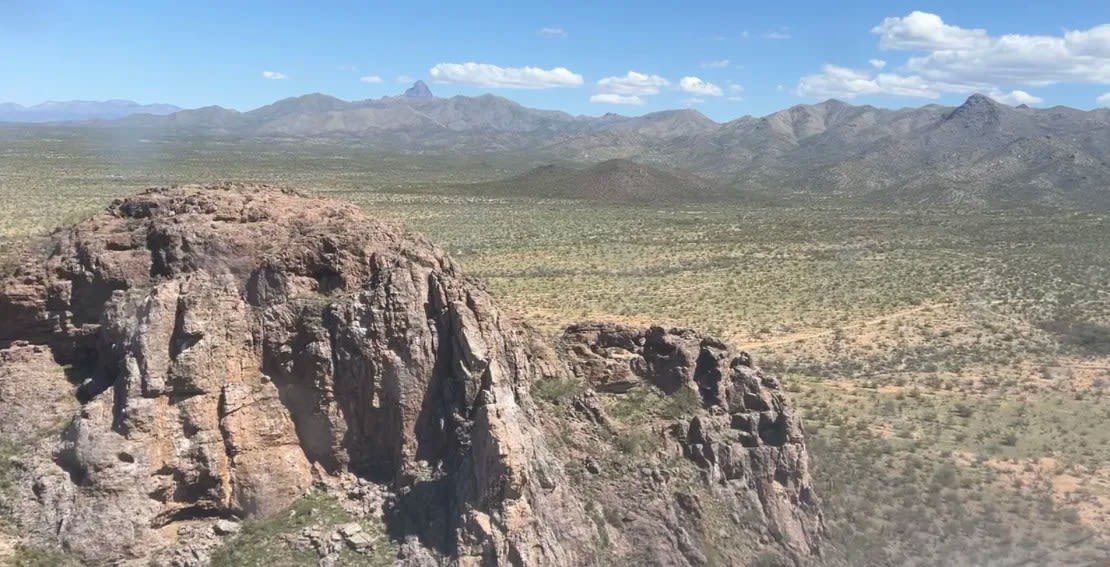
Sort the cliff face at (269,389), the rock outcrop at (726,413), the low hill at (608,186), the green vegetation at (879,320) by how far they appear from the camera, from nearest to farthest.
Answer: the cliff face at (269,389) → the rock outcrop at (726,413) → the green vegetation at (879,320) → the low hill at (608,186)

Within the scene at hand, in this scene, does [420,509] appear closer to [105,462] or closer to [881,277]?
[105,462]

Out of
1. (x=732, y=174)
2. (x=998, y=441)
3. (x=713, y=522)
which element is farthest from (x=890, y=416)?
(x=732, y=174)

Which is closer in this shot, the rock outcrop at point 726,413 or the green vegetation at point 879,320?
the rock outcrop at point 726,413

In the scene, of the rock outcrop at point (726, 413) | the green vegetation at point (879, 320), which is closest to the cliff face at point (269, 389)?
the green vegetation at point (879, 320)

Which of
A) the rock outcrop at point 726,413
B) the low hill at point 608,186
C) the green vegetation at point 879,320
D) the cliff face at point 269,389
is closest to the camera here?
the cliff face at point 269,389

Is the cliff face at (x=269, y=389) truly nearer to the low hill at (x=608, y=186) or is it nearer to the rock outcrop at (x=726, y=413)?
the rock outcrop at (x=726, y=413)

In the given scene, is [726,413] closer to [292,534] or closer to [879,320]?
[292,534]

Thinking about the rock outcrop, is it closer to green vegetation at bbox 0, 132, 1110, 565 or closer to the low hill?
green vegetation at bbox 0, 132, 1110, 565

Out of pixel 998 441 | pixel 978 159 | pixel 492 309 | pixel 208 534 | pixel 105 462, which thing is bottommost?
pixel 998 441
